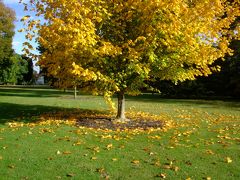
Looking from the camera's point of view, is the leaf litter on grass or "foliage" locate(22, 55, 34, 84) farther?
"foliage" locate(22, 55, 34, 84)

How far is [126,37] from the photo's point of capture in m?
12.0

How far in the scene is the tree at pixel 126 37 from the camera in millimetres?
10414

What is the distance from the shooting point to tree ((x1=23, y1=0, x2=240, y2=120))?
10.4 meters

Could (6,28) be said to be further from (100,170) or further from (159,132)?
(100,170)

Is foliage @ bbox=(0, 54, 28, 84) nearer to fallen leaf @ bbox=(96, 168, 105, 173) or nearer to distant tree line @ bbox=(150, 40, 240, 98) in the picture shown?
distant tree line @ bbox=(150, 40, 240, 98)

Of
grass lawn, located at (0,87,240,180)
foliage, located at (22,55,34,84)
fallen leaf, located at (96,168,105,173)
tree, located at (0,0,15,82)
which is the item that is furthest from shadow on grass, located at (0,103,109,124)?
foliage, located at (22,55,34,84)

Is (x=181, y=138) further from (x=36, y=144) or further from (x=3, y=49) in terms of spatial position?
(x=3, y=49)

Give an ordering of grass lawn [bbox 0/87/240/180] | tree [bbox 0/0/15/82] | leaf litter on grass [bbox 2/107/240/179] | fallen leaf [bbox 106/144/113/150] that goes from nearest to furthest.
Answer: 1. grass lawn [bbox 0/87/240/180]
2. leaf litter on grass [bbox 2/107/240/179]
3. fallen leaf [bbox 106/144/113/150]
4. tree [bbox 0/0/15/82]

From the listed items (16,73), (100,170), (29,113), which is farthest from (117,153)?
(16,73)

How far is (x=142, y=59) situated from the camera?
1182 centimetres

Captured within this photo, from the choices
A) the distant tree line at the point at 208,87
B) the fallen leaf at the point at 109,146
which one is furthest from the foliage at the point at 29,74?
the fallen leaf at the point at 109,146

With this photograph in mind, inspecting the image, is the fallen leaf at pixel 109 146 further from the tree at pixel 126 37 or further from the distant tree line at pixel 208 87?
the distant tree line at pixel 208 87

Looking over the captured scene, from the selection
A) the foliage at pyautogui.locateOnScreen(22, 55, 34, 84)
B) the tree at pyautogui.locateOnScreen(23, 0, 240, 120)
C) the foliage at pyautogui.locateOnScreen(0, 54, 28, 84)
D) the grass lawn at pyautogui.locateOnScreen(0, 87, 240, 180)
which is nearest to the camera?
the grass lawn at pyautogui.locateOnScreen(0, 87, 240, 180)

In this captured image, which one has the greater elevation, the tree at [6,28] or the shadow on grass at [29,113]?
the tree at [6,28]
